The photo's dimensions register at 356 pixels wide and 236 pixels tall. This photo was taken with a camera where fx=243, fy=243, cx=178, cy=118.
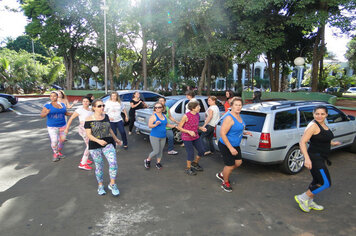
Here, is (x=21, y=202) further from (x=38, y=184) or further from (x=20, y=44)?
(x=20, y=44)

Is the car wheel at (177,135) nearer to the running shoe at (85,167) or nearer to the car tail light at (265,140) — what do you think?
the running shoe at (85,167)

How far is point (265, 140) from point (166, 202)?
220 cm

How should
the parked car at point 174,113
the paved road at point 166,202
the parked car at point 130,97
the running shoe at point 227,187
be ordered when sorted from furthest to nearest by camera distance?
1. the parked car at point 130,97
2. the parked car at point 174,113
3. the running shoe at point 227,187
4. the paved road at point 166,202

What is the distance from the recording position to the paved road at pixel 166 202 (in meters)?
3.22

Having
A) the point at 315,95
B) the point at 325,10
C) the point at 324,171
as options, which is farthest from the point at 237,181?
the point at 325,10

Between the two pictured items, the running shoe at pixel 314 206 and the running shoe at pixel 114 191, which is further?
the running shoe at pixel 114 191

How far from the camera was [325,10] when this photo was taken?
13.2 metres

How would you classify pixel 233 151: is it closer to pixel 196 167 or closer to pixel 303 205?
pixel 303 205

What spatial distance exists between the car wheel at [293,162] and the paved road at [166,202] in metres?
0.16

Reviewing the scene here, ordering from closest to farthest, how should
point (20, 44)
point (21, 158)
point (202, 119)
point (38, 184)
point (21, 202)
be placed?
1. point (21, 202)
2. point (38, 184)
3. point (21, 158)
4. point (202, 119)
5. point (20, 44)

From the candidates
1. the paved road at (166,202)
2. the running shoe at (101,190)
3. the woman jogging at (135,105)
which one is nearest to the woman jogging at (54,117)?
the paved road at (166,202)

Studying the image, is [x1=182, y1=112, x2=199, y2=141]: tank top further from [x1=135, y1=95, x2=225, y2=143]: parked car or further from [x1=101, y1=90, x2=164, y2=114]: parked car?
[x1=101, y1=90, x2=164, y2=114]: parked car

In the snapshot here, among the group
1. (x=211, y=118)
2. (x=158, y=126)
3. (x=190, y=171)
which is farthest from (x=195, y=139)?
(x=211, y=118)

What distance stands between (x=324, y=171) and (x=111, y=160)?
316 centimetres
